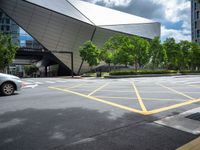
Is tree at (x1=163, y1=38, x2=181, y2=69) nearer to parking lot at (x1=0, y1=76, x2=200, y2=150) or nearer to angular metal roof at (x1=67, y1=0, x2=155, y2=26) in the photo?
angular metal roof at (x1=67, y1=0, x2=155, y2=26)

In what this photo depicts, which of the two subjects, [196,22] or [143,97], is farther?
[196,22]

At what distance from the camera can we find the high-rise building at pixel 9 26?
161 feet

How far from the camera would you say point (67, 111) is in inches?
267

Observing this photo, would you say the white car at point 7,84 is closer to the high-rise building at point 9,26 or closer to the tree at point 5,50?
the tree at point 5,50

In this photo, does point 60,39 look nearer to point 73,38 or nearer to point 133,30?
point 73,38

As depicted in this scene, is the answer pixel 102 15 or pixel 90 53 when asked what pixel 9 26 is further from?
pixel 102 15

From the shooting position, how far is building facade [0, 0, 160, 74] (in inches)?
1880

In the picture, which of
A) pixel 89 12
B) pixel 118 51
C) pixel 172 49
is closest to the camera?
pixel 118 51

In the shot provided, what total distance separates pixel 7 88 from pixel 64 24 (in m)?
43.0

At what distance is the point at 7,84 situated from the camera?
35.4 ft

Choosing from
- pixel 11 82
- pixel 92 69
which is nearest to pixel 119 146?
pixel 11 82

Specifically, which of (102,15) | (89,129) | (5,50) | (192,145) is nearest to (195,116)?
(192,145)

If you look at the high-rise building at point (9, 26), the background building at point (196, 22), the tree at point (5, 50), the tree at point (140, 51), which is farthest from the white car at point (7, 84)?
the background building at point (196, 22)

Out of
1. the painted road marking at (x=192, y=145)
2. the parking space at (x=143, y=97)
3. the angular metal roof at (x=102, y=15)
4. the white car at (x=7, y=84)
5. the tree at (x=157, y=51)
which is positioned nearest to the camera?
the painted road marking at (x=192, y=145)
